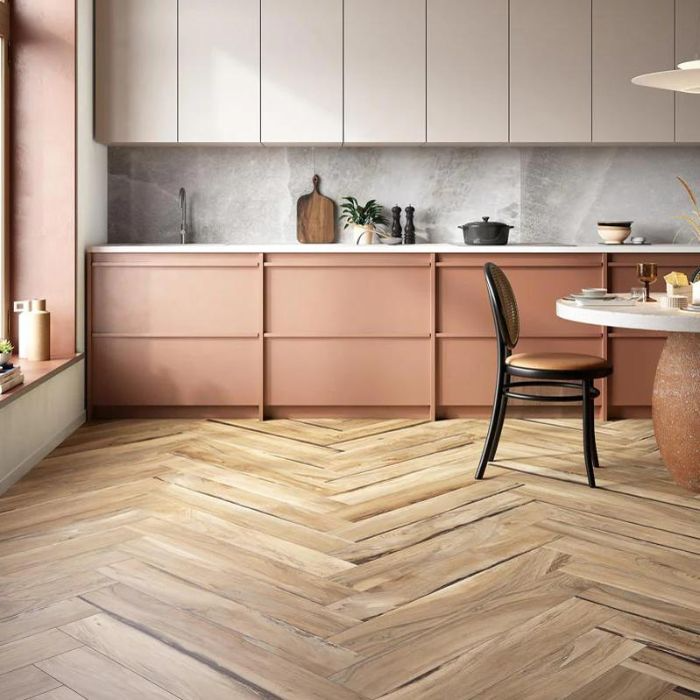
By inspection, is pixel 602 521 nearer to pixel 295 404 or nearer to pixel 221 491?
pixel 221 491

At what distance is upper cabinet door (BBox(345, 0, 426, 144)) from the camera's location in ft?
17.9

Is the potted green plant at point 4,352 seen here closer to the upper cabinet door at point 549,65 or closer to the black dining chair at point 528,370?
the black dining chair at point 528,370

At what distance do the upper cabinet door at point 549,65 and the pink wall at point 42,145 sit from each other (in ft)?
8.03

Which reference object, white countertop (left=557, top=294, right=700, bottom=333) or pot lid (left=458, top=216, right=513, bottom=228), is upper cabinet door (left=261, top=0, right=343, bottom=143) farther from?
white countertop (left=557, top=294, right=700, bottom=333)

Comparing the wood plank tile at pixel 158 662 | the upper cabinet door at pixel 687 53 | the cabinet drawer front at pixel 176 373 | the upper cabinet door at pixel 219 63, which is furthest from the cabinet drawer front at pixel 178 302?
the wood plank tile at pixel 158 662

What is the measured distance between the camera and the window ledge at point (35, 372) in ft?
12.9

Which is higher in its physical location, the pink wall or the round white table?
the pink wall

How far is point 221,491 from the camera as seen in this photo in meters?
3.88

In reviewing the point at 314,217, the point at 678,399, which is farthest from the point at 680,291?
the point at 314,217

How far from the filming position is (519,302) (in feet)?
17.5

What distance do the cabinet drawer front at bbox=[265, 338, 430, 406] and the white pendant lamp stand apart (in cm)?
200

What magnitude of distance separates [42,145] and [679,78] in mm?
3112

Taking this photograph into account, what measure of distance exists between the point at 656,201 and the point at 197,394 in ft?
9.99

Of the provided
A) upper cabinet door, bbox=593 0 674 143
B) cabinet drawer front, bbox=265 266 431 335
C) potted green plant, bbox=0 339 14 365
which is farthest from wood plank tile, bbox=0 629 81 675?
upper cabinet door, bbox=593 0 674 143
